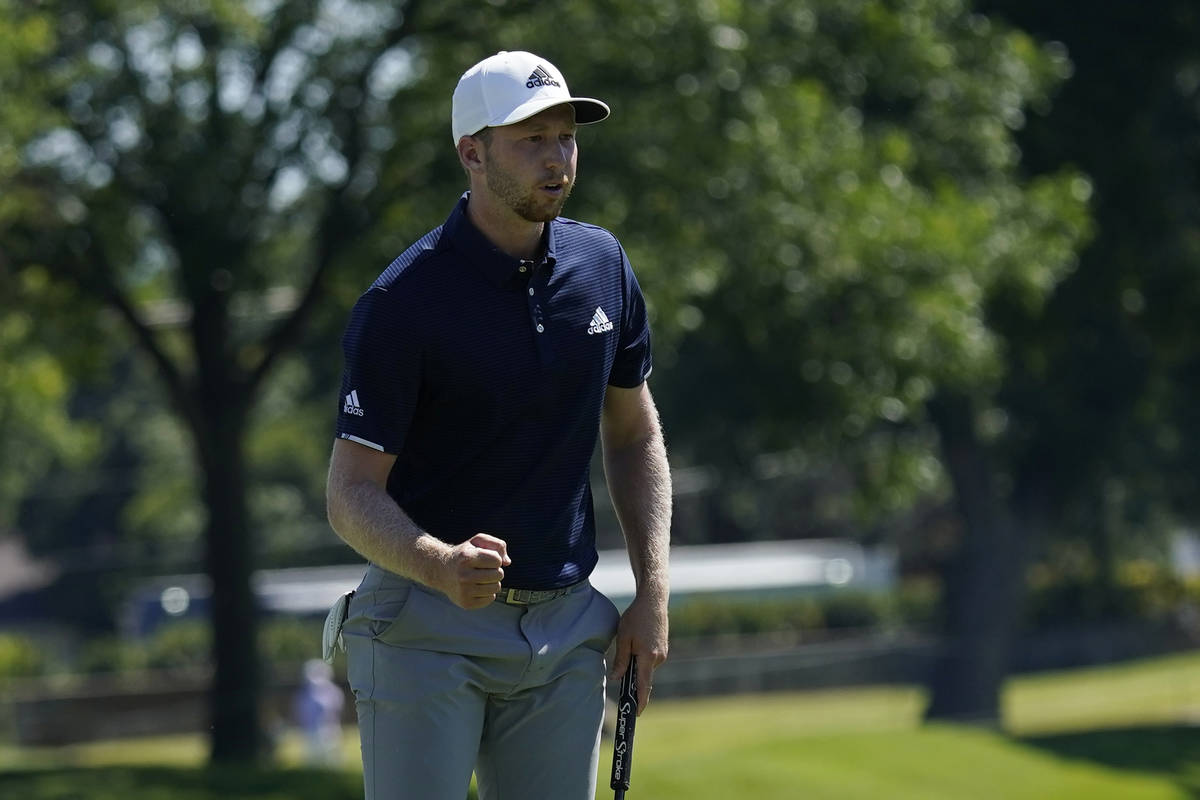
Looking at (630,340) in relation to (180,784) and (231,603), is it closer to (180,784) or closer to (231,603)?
(180,784)

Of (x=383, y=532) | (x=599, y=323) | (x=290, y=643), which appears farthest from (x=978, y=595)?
(x=383, y=532)

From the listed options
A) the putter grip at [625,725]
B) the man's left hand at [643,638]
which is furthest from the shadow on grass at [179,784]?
the man's left hand at [643,638]

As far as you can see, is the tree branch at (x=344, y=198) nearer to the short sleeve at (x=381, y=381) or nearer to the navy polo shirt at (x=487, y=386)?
the navy polo shirt at (x=487, y=386)

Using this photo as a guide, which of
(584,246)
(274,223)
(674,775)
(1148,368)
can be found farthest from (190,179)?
(1148,368)

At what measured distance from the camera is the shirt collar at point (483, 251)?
3.68 meters

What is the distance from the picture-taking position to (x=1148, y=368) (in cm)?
2902

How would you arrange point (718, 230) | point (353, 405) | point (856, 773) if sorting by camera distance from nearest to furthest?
point (353, 405) < point (718, 230) < point (856, 773)

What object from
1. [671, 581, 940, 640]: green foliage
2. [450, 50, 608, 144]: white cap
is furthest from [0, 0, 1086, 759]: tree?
[671, 581, 940, 640]: green foliage

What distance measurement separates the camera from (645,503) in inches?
157

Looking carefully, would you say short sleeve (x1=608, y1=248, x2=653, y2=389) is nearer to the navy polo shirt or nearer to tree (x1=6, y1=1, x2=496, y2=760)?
the navy polo shirt

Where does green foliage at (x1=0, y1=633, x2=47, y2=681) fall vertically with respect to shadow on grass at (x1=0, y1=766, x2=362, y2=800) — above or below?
below

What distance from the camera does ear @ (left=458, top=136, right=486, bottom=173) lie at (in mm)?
3678

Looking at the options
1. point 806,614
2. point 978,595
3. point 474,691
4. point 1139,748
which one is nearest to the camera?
point 474,691

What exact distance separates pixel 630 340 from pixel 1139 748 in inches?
636
